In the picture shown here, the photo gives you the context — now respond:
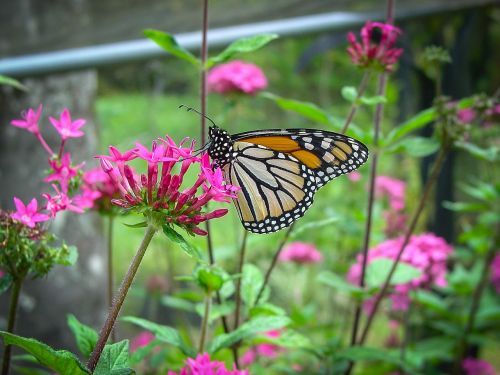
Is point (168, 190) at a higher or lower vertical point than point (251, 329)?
higher

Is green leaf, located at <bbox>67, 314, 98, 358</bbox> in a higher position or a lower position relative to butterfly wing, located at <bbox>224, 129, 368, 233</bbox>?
lower

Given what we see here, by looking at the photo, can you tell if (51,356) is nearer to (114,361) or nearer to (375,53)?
(114,361)

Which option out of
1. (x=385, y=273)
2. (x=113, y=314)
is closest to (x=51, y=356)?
(x=113, y=314)

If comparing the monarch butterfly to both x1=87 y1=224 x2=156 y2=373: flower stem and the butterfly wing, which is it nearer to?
the butterfly wing


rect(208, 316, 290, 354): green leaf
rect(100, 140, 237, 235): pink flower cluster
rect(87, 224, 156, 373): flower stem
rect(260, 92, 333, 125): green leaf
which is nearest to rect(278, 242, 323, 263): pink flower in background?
rect(260, 92, 333, 125): green leaf

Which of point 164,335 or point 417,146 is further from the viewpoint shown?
point 417,146

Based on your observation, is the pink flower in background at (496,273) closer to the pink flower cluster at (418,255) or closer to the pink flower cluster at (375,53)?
the pink flower cluster at (418,255)
